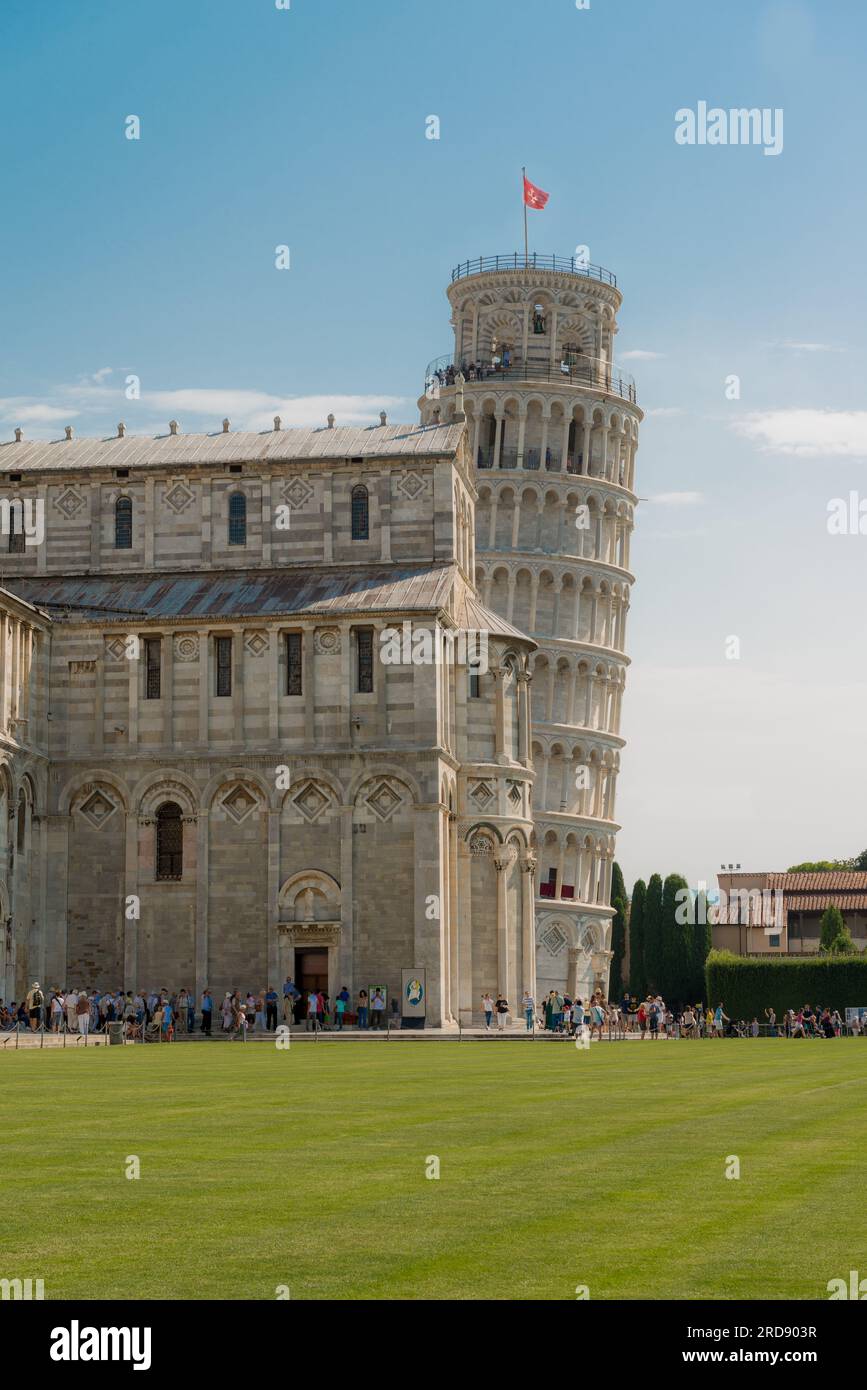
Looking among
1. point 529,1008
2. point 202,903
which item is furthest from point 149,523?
point 529,1008

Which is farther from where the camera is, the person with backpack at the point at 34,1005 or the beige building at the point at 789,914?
the beige building at the point at 789,914

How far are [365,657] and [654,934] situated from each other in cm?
4757

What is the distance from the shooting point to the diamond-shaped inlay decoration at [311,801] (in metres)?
67.3

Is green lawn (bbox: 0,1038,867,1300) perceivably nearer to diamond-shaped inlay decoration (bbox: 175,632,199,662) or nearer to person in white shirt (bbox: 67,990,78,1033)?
person in white shirt (bbox: 67,990,78,1033)

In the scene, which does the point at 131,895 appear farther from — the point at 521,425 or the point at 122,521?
the point at 521,425

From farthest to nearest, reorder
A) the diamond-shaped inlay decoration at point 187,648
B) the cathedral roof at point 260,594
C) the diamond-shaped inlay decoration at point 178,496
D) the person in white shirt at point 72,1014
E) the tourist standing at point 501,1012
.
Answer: the diamond-shaped inlay decoration at point 178,496 < the cathedral roof at point 260,594 < the diamond-shaped inlay decoration at point 187,648 < the tourist standing at point 501,1012 < the person in white shirt at point 72,1014

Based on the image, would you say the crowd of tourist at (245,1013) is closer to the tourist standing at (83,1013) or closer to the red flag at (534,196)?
the tourist standing at (83,1013)

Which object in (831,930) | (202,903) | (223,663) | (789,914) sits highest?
(223,663)

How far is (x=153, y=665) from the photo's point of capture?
69.0 metres

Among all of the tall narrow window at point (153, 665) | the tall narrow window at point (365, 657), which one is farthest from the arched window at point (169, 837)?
the tall narrow window at point (365, 657)

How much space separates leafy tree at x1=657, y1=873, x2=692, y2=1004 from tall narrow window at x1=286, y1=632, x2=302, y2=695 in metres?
47.6

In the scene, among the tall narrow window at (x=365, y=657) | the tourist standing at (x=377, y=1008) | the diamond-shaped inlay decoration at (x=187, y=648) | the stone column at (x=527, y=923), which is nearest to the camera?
the tourist standing at (x=377, y=1008)

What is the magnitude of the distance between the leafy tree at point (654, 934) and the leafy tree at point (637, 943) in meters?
0.24

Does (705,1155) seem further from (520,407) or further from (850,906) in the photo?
(850,906)
